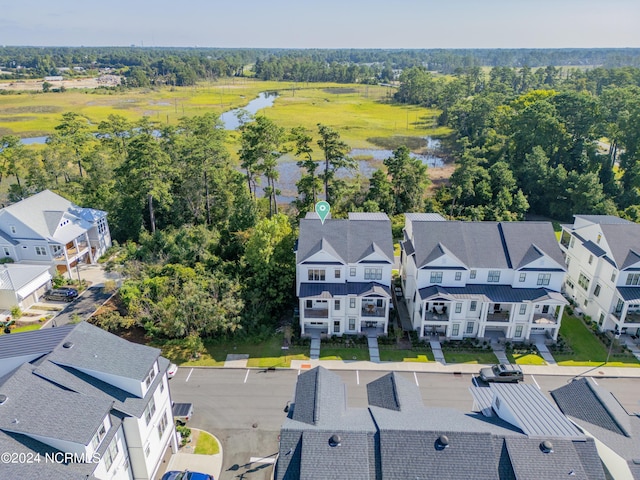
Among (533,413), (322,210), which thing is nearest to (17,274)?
(322,210)

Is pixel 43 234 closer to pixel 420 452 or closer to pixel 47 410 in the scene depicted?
pixel 47 410

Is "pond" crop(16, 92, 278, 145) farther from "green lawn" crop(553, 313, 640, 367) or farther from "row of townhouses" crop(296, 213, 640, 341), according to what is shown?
"green lawn" crop(553, 313, 640, 367)

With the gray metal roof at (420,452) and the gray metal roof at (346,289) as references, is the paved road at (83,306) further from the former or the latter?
the gray metal roof at (420,452)

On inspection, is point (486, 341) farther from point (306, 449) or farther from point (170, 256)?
point (170, 256)

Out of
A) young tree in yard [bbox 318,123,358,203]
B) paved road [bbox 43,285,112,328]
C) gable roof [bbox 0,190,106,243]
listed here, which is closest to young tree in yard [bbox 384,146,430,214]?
young tree in yard [bbox 318,123,358,203]

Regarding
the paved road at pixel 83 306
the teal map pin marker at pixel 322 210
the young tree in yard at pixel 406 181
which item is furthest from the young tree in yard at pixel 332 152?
the paved road at pixel 83 306

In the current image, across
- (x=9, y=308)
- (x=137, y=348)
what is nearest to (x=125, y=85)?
(x=9, y=308)
